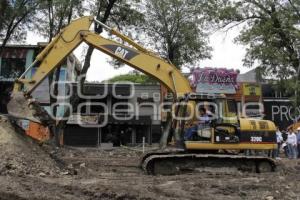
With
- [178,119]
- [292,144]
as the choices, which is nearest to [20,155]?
[178,119]

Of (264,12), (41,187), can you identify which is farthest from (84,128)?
(41,187)

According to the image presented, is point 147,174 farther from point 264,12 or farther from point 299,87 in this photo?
point 264,12

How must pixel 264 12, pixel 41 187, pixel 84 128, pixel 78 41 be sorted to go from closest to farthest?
pixel 41 187
pixel 78 41
pixel 264 12
pixel 84 128

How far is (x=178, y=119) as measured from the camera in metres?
15.3

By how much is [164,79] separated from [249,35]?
1562cm

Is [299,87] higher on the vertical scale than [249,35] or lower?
lower

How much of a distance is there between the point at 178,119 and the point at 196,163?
4.57 feet

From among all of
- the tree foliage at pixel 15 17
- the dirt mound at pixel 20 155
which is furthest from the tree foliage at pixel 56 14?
the dirt mound at pixel 20 155

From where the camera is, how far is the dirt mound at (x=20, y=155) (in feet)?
42.4

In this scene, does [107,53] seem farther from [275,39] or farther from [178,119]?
[275,39]

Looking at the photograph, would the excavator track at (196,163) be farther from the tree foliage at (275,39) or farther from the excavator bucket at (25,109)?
the tree foliage at (275,39)

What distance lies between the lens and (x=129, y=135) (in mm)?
40094

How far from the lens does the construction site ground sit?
1036cm

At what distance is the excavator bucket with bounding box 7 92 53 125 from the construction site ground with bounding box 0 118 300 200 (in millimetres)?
465
